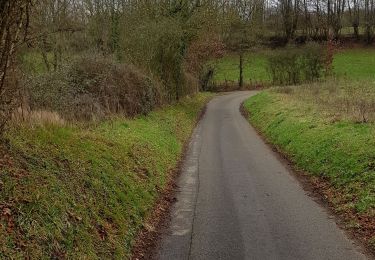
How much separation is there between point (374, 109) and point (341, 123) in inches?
103

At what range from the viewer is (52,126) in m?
10.3

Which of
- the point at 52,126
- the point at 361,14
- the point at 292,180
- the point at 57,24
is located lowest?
the point at 292,180

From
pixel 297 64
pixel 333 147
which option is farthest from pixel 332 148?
pixel 297 64

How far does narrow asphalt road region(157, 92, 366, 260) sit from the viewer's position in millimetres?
7961

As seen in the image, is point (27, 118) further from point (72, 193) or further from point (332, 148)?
point (332, 148)

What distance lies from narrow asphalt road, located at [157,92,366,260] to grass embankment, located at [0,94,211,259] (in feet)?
2.88

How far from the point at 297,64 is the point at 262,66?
17052 mm

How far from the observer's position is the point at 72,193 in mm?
7910

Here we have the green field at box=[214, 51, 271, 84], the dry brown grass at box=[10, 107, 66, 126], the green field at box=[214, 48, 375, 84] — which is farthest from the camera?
the green field at box=[214, 51, 271, 84]

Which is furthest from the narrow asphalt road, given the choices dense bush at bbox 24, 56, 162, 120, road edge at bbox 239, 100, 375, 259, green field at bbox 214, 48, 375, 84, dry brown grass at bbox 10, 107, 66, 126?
green field at bbox 214, 48, 375, 84

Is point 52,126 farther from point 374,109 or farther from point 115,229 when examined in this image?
point 374,109

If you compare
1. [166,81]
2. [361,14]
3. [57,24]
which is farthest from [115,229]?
[361,14]

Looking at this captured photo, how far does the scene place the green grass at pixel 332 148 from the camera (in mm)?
10789

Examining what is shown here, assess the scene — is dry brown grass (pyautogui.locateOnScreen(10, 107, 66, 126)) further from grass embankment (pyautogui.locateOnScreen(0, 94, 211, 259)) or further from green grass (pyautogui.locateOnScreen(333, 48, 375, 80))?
green grass (pyautogui.locateOnScreen(333, 48, 375, 80))
